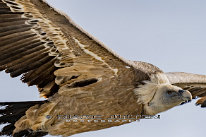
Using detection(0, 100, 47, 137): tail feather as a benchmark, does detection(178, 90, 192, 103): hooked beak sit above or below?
above

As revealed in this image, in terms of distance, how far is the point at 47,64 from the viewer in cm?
859

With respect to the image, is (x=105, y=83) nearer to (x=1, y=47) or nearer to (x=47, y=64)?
(x=47, y=64)

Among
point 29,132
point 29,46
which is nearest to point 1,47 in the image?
point 29,46

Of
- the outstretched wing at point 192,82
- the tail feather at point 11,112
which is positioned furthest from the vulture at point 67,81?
the outstretched wing at point 192,82

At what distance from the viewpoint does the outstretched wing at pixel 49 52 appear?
Answer: 8055 mm

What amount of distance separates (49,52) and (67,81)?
0.61 meters

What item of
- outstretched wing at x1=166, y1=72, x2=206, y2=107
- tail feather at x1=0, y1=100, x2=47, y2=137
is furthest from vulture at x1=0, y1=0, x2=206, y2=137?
outstretched wing at x1=166, y1=72, x2=206, y2=107

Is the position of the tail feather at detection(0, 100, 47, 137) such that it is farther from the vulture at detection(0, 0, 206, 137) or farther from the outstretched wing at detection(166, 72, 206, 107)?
the outstretched wing at detection(166, 72, 206, 107)

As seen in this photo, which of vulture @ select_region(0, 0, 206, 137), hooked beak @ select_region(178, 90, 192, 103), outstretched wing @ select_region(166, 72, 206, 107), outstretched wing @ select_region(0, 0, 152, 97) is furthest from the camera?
outstretched wing @ select_region(166, 72, 206, 107)

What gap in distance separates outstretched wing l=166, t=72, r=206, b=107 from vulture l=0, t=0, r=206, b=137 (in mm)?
705

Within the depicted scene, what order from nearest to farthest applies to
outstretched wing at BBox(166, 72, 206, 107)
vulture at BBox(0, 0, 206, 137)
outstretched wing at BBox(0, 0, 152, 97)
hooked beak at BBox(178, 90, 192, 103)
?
outstretched wing at BBox(0, 0, 152, 97), vulture at BBox(0, 0, 206, 137), hooked beak at BBox(178, 90, 192, 103), outstretched wing at BBox(166, 72, 206, 107)

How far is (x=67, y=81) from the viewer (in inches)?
342

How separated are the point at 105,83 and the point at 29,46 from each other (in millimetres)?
1440

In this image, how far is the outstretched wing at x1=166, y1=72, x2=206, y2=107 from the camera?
31.9 ft
